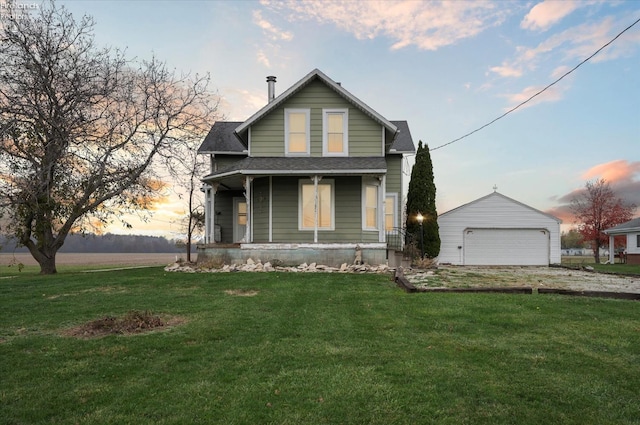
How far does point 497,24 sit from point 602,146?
7.92 m

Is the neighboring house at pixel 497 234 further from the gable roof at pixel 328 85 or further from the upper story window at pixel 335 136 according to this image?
the upper story window at pixel 335 136

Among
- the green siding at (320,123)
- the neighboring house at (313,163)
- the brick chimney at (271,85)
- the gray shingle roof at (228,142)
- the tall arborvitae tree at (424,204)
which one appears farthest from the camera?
the tall arborvitae tree at (424,204)

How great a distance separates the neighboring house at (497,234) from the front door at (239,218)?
11.0m

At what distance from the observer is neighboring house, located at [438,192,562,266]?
2277 centimetres

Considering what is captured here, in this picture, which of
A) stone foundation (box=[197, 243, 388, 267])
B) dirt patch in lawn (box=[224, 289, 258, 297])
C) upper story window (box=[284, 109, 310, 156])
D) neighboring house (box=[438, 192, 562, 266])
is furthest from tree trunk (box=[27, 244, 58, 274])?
neighboring house (box=[438, 192, 562, 266])

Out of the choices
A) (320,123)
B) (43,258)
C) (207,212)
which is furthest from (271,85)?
(43,258)

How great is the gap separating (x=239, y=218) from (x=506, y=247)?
14972 millimetres

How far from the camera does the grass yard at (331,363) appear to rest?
3695 millimetres

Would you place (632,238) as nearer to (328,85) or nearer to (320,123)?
(320,123)

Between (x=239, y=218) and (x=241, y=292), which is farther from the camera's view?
(x=239, y=218)

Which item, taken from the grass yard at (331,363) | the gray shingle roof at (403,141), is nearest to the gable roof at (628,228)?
the gray shingle roof at (403,141)

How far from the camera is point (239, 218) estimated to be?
66.9 feet

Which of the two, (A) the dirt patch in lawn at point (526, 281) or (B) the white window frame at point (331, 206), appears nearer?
(A) the dirt patch in lawn at point (526, 281)

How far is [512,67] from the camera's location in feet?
57.5
